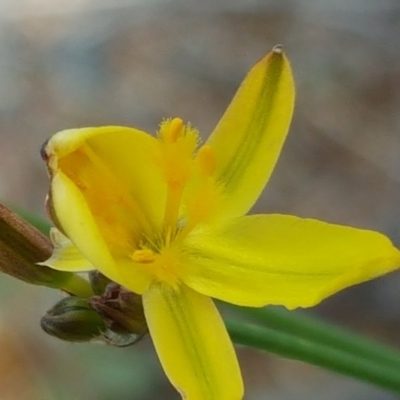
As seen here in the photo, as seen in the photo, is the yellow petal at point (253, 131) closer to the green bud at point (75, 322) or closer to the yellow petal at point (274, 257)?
the yellow petal at point (274, 257)

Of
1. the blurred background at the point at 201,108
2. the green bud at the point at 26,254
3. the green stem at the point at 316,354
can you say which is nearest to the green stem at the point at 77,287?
the green bud at the point at 26,254

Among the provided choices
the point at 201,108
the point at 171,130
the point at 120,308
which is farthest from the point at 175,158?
the point at 201,108

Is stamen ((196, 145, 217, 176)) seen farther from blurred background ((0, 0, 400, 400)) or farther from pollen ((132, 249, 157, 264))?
blurred background ((0, 0, 400, 400))

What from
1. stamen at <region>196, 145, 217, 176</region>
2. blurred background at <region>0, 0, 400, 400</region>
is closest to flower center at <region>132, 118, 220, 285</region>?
stamen at <region>196, 145, 217, 176</region>

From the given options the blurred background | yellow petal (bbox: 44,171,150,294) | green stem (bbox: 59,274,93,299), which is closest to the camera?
yellow petal (bbox: 44,171,150,294)

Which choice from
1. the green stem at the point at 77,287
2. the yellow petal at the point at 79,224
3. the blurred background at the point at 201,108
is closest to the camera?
the yellow petal at the point at 79,224

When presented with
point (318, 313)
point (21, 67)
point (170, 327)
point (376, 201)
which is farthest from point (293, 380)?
point (170, 327)

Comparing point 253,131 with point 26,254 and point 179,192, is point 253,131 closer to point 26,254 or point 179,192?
point 179,192
